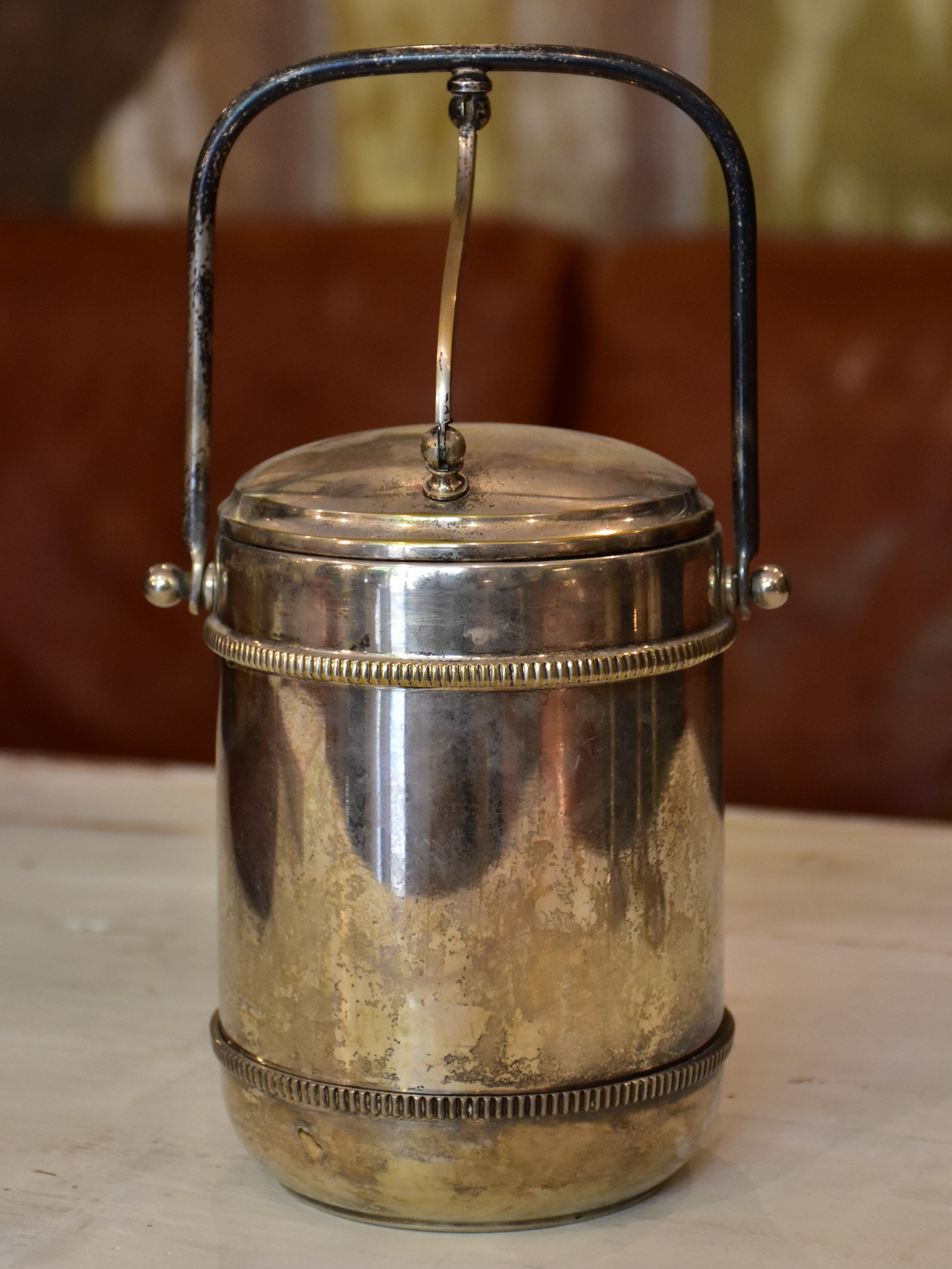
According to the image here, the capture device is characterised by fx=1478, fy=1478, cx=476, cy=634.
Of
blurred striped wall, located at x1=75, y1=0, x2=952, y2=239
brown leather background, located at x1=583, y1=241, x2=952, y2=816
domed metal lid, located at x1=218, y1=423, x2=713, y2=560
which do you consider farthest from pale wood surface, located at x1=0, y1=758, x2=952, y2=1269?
blurred striped wall, located at x1=75, y1=0, x2=952, y2=239

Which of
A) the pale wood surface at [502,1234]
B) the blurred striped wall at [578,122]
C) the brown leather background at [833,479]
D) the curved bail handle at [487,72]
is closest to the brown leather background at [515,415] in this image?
the brown leather background at [833,479]

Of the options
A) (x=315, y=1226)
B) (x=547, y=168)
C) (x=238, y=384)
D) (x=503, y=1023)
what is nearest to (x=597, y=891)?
(x=503, y=1023)

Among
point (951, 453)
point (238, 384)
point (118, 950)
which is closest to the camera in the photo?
point (118, 950)

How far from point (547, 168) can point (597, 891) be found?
136 centimetres

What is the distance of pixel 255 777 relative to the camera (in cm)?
55

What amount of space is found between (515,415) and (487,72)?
941 mm

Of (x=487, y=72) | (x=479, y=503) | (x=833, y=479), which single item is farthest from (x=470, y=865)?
(x=833, y=479)

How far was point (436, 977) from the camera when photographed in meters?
0.52

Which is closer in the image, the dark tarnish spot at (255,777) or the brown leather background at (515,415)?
the dark tarnish spot at (255,777)

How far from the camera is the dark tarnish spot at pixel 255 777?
54 cm

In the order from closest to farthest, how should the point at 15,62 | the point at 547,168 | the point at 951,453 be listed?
the point at 951,453, the point at 547,168, the point at 15,62

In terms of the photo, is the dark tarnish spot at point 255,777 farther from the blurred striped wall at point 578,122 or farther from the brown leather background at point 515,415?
the blurred striped wall at point 578,122

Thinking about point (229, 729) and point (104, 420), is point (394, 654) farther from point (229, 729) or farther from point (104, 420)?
point (104, 420)

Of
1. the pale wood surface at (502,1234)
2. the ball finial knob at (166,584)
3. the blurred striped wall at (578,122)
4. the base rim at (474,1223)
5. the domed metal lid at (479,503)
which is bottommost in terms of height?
the pale wood surface at (502,1234)
